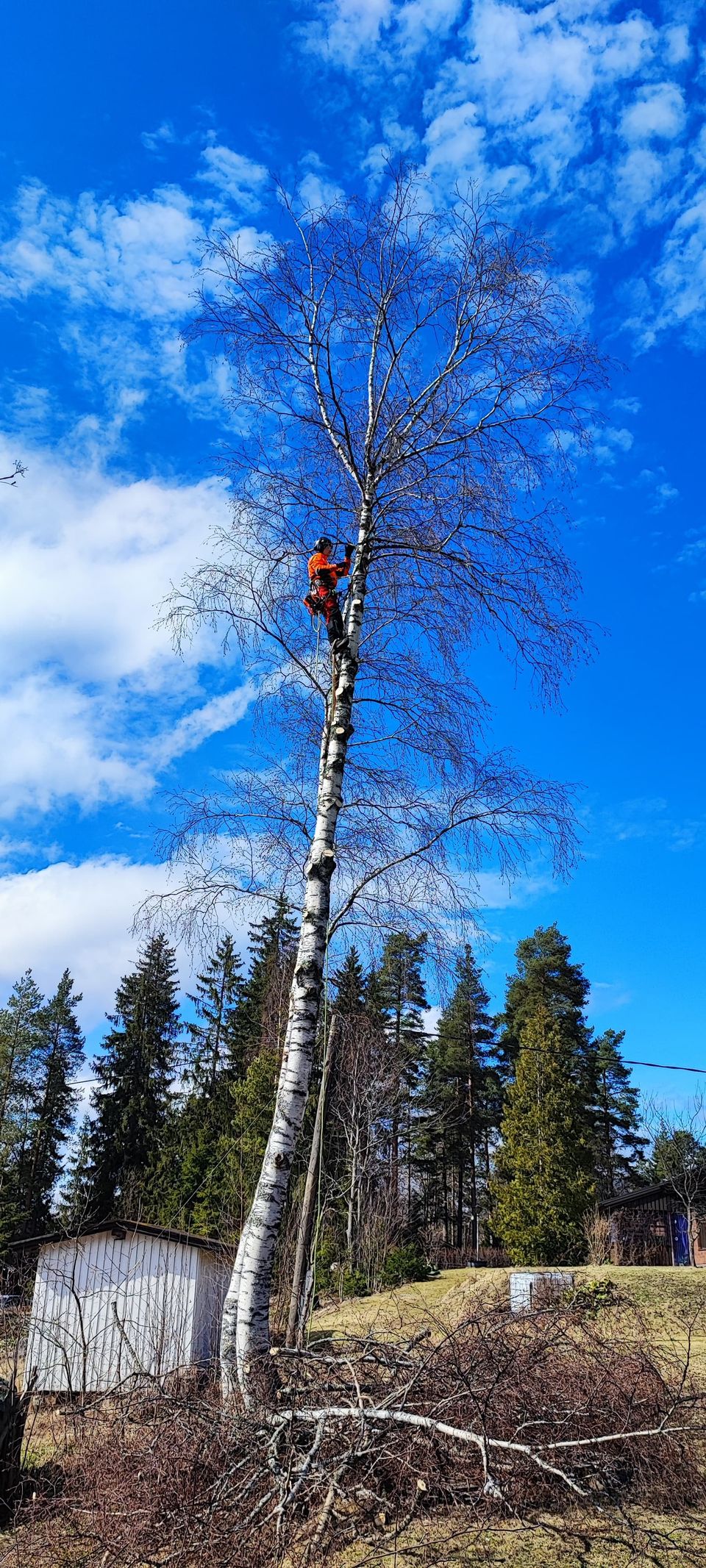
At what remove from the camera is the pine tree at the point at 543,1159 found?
85.9ft

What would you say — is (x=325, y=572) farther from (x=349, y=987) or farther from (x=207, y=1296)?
(x=207, y=1296)

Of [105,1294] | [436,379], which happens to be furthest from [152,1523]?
[105,1294]

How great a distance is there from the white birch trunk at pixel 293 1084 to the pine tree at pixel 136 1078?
3167cm

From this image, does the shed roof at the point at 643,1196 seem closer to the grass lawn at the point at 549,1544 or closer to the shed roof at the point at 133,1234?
the shed roof at the point at 133,1234

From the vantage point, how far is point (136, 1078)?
1615 inches

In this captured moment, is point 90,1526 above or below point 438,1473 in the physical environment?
below

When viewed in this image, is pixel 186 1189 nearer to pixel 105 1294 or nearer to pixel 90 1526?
pixel 105 1294

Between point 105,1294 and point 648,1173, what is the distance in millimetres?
30655

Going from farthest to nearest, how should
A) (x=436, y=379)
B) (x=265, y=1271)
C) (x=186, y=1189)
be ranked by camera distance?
(x=186, y=1189)
(x=436, y=379)
(x=265, y=1271)

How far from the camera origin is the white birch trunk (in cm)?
586

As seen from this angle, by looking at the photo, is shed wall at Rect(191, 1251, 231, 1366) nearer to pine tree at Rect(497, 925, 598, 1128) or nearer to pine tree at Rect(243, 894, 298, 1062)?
pine tree at Rect(243, 894, 298, 1062)

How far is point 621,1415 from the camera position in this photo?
5109 mm

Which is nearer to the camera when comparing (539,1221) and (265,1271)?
A: (265,1271)

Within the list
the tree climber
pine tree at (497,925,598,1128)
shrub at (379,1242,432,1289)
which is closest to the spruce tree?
pine tree at (497,925,598,1128)
